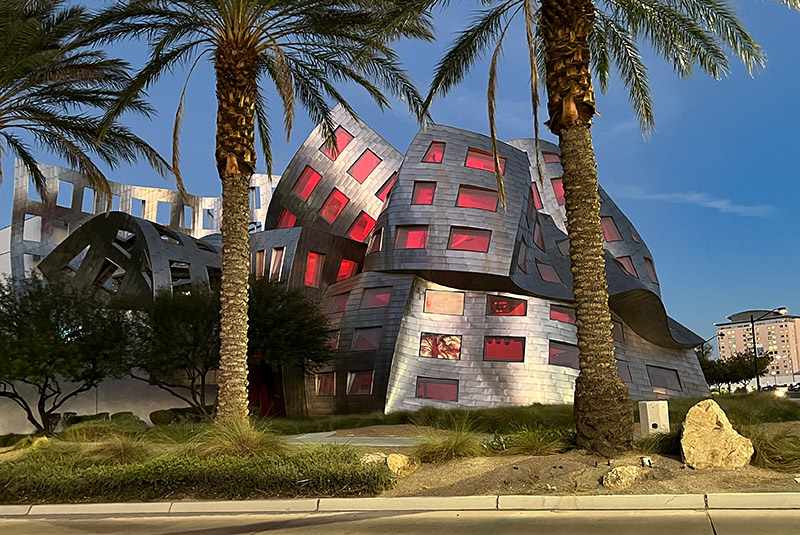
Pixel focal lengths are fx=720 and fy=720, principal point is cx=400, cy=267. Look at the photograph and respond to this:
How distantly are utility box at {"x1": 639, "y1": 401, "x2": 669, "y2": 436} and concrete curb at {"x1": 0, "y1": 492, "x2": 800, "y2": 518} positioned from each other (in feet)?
13.8

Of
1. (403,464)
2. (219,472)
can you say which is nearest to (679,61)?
(403,464)

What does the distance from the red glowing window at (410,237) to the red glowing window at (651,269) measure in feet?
47.4

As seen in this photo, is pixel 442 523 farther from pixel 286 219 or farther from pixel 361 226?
pixel 286 219

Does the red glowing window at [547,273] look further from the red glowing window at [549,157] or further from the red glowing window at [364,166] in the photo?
the red glowing window at [549,157]

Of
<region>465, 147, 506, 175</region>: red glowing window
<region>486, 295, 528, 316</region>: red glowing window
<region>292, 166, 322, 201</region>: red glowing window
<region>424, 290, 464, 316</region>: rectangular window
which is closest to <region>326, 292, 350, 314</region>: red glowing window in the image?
<region>424, 290, 464, 316</region>: rectangular window

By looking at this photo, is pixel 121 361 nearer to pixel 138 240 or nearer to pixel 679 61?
pixel 138 240

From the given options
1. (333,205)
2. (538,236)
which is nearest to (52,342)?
(333,205)

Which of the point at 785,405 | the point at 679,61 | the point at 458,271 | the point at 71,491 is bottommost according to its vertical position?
the point at 71,491

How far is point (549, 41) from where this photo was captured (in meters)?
13.3

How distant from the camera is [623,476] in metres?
10.0

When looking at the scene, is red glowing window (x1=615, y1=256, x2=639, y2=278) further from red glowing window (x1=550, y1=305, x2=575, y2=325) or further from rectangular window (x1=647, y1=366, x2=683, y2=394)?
red glowing window (x1=550, y1=305, x2=575, y2=325)

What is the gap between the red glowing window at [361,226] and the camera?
40.8m

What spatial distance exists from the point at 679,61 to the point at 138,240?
28.8 meters

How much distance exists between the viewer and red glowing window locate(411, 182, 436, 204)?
32938 millimetres
